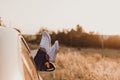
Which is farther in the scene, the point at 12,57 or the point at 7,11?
the point at 7,11

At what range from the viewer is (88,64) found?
3.31 metres

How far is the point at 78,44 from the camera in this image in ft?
10.8

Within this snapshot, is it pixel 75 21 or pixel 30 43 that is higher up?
pixel 75 21

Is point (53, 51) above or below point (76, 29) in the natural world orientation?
below

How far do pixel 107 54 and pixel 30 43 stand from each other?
0.86m

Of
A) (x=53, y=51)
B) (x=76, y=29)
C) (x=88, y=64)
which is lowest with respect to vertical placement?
(x=88, y=64)

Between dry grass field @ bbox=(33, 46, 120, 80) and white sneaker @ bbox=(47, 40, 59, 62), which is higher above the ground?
white sneaker @ bbox=(47, 40, 59, 62)

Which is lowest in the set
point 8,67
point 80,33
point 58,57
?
point 58,57

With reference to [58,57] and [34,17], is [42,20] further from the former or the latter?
[58,57]

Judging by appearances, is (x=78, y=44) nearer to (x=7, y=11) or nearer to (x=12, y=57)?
(x=7, y=11)

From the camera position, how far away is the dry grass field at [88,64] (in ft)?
10.7

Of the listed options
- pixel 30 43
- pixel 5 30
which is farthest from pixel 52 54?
pixel 5 30

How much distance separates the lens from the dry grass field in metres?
3.26

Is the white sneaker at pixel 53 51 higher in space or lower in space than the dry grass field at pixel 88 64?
higher
